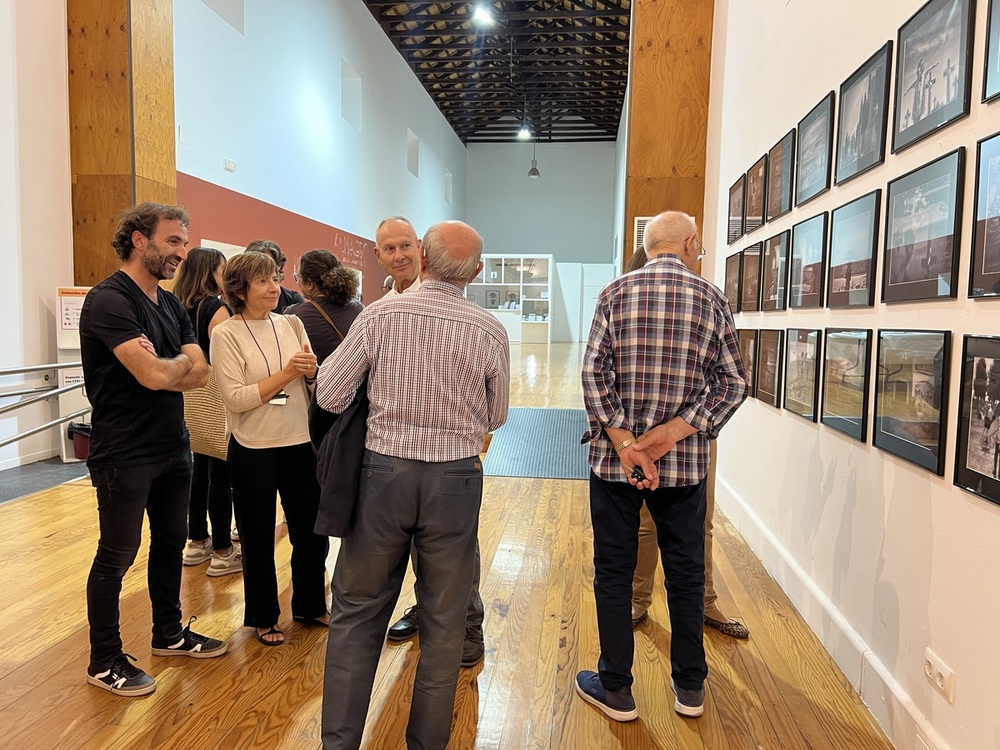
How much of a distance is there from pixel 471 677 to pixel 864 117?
98.4 inches

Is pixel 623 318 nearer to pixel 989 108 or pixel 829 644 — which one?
pixel 989 108

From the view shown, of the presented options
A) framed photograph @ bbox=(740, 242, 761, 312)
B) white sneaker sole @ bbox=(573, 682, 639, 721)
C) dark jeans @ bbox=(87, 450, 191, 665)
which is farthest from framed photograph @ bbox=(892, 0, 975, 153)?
dark jeans @ bbox=(87, 450, 191, 665)

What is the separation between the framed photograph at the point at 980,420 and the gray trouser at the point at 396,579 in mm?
1286

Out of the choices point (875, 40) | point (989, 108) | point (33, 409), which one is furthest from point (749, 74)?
point (33, 409)

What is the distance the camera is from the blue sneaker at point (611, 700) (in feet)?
7.09

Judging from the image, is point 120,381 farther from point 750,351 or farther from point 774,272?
point 750,351

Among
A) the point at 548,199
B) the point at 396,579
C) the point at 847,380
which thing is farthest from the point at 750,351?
the point at 548,199

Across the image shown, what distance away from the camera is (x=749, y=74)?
4160 millimetres

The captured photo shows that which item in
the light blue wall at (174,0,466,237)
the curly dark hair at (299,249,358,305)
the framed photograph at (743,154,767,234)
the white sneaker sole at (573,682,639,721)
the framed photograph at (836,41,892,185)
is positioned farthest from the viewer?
the light blue wall at (174,0,466,237)

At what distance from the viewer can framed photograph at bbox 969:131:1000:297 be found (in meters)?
1.62

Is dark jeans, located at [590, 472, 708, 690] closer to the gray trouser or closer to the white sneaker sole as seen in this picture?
the white sneaker sole

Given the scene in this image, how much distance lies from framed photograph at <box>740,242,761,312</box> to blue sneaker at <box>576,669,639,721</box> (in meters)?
2.38

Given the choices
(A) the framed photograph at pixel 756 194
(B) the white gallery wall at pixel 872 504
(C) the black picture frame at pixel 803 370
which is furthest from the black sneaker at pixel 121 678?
(A) the framed photograph at pixel 756 194

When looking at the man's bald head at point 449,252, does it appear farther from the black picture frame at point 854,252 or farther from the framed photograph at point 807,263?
the framed photograph at point 807,263
